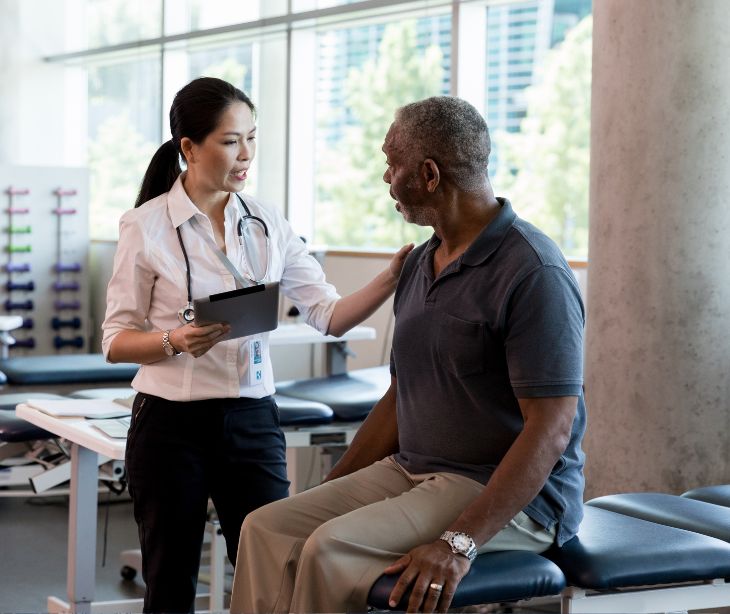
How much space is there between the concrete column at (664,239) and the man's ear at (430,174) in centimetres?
142

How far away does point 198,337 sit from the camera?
2121 mm

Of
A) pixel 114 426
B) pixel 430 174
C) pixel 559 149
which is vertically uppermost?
pixel 559 149

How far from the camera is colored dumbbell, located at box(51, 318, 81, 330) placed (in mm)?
6566

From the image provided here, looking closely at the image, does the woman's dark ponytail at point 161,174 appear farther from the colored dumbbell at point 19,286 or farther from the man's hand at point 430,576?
the colored dumbbell at point 19,286

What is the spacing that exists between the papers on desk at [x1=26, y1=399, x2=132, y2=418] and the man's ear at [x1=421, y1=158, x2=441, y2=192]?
1.27 meters

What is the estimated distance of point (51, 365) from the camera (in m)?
4.91

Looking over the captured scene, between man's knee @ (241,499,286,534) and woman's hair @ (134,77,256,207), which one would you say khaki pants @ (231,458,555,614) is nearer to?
man's knee @ (241,499,286,534)

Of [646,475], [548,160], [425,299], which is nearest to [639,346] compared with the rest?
[646,475]

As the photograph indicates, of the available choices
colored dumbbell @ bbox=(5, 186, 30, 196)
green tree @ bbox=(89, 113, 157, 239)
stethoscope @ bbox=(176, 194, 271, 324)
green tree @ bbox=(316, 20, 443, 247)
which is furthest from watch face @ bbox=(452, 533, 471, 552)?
green tree @ bbox=(89, 113, 157, 239)

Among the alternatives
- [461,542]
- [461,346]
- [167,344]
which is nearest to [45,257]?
[167,344]

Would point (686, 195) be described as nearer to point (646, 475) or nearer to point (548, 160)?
point (646, 475)

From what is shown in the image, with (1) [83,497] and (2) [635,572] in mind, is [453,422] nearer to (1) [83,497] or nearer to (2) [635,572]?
(2) [635,572]

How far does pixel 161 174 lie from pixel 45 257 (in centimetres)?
435

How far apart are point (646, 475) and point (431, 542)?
1.58 metres
